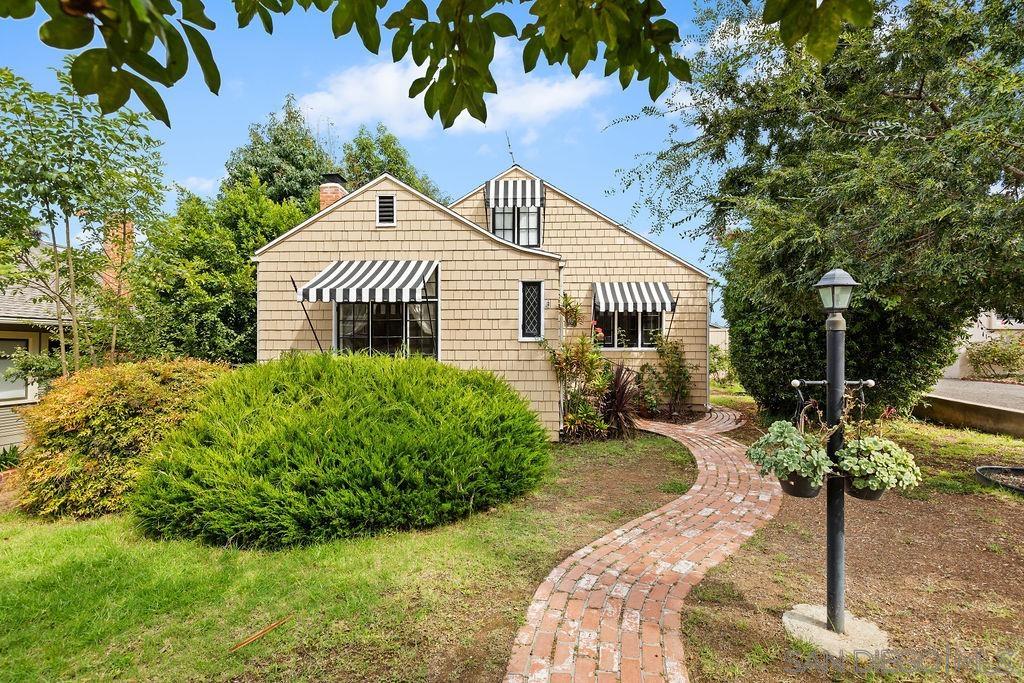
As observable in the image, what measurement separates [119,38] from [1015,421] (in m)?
15.5

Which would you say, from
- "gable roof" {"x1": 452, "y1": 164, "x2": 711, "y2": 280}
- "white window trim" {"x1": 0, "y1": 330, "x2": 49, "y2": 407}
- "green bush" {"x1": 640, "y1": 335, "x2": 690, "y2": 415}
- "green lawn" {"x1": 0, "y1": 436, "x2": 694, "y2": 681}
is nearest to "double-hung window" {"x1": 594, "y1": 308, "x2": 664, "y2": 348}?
"green bush" {"x1": 640, "y1": 335, "x2": 690, "y2": 415}

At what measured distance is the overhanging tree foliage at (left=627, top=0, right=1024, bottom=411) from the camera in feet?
19.5

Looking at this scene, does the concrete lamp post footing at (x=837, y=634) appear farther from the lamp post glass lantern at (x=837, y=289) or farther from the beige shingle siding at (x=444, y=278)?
the beige shingle siding at (x=444, y=278)

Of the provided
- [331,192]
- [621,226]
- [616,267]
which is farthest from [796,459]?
[331,192]

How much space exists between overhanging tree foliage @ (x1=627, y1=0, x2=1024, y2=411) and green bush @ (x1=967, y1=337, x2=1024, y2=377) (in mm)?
14303

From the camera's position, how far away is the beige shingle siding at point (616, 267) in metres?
15.0

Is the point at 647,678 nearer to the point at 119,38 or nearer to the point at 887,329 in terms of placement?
the point at 119,38

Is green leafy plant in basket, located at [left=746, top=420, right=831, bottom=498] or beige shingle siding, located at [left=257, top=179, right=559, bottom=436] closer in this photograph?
green leafy plant in basket, located at [left=746, top=420, right=831, bottom=498]

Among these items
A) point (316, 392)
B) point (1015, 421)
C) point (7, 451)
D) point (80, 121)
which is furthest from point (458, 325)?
point (1015, 421)

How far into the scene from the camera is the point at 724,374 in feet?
83.1

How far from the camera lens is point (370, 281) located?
34.5 ft

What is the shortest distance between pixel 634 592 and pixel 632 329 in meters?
11.6

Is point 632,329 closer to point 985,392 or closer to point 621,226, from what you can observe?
point 621,226

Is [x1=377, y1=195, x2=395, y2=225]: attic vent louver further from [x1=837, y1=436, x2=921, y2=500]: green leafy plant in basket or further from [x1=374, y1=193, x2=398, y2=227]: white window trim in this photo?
[x1=837, y1=436, x2=921, y2=500]: green leafy plant in basket
